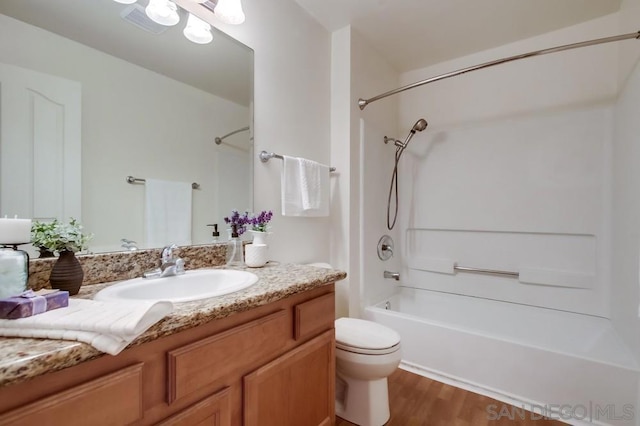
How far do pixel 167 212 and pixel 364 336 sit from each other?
1.14 meters

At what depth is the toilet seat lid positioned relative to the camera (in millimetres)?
1406

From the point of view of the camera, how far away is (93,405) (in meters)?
0.55

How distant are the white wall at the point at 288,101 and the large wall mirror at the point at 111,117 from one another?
0.14 m

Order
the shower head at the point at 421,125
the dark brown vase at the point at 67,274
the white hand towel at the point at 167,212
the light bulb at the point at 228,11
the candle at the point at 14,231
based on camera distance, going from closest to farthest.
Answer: the candle at the point at 14,231
the dark brown vase at the point at 67,274
the white hand towel at the point at 167,212
the light bulb at the point at 228,11
the shower head at the point at 421,125

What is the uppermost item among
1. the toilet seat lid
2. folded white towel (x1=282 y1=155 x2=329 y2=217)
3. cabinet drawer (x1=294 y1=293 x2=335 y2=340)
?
folded white towel (x1=282 y1=155 x2=329 y2=217)

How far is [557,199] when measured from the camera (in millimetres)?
2104

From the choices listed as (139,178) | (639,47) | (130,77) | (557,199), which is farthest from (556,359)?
(130,77)

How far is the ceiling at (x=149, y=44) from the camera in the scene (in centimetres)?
95

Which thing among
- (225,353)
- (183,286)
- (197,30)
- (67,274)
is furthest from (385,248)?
(67,274)

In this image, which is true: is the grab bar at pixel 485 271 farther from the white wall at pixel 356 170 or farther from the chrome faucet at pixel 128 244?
the chrome faucet at pixel 128 244

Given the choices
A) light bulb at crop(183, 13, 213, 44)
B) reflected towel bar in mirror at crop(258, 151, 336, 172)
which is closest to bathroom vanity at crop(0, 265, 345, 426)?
reflected towel bar in mirror at crop(258, 151, 336, 172)

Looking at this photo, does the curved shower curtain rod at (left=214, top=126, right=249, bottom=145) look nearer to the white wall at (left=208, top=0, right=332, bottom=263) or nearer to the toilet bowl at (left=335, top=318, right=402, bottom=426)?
the white wall at (left=208, top=0, right=332, bottom=263)

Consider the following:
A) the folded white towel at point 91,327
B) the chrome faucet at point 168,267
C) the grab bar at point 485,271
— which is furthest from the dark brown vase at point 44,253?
the grab bar at point 485,271

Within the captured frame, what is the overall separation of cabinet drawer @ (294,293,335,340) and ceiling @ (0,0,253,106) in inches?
43.1
